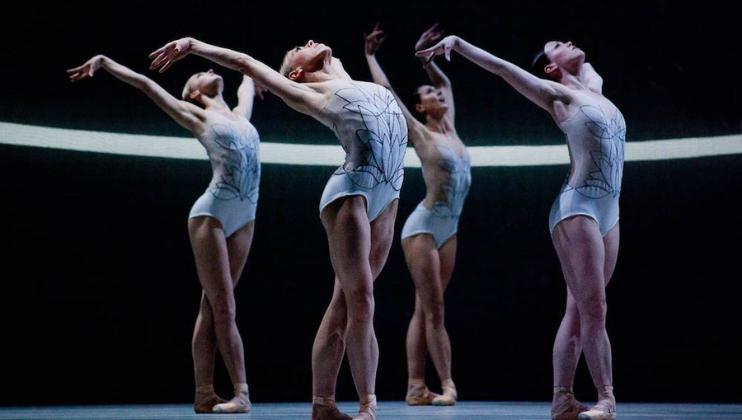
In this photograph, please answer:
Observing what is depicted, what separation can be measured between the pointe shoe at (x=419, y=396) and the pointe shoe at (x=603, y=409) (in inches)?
77.1

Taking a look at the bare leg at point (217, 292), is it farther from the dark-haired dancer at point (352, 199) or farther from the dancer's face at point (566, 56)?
the dancer's face at point (566, 56)

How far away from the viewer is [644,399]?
18.4ft

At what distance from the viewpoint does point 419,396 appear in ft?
16.8

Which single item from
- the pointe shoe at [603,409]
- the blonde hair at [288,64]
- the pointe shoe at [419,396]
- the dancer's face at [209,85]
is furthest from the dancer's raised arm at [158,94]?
the pointe shoe at [603,409]

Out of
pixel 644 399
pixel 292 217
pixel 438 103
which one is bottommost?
pixel 644 399

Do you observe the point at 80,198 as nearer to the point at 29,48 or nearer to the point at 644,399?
the point at 29,48

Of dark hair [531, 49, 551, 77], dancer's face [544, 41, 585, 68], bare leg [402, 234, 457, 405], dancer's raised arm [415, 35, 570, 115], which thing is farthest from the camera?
bare leg [402, 234, 457, 405]

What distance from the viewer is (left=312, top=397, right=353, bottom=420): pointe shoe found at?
10.1 feet

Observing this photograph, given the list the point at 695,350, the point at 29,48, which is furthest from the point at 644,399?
the point at 29,48

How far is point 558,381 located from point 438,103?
2.43 meters

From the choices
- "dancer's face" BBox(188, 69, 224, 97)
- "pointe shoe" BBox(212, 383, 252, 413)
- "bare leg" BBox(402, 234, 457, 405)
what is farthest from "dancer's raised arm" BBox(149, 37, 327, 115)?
"bare leg" BBox(402, 234, 457, 405)

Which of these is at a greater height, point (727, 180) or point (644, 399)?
point (727, 180)

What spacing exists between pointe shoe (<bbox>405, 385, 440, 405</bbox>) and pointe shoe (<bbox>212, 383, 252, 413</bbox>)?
119 cm

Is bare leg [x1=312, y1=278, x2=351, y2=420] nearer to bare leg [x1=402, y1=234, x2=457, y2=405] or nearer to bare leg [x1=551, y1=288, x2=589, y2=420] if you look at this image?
bare leg [x1=551, y1=288, x2=589, y2=420]
